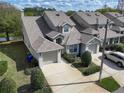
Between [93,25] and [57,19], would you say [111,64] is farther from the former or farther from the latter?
[57,19]

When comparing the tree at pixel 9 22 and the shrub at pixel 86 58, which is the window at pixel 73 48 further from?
the tree at pixel 9 22

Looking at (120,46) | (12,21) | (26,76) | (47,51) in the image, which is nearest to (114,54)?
(120,46)

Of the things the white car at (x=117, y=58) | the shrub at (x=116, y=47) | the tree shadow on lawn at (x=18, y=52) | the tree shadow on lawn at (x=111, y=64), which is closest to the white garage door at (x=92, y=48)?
the white car at (x=117, y=58)

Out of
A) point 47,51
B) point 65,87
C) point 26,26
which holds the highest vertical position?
point 26,26

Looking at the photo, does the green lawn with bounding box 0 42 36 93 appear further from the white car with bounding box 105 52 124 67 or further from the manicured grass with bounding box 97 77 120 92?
the white car with bounding box 105 52 124 67

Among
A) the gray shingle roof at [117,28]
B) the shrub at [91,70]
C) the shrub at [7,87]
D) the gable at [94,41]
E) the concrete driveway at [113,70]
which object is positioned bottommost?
the concrete driveway at [113,70]

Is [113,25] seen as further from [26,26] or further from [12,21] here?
[12,21]
